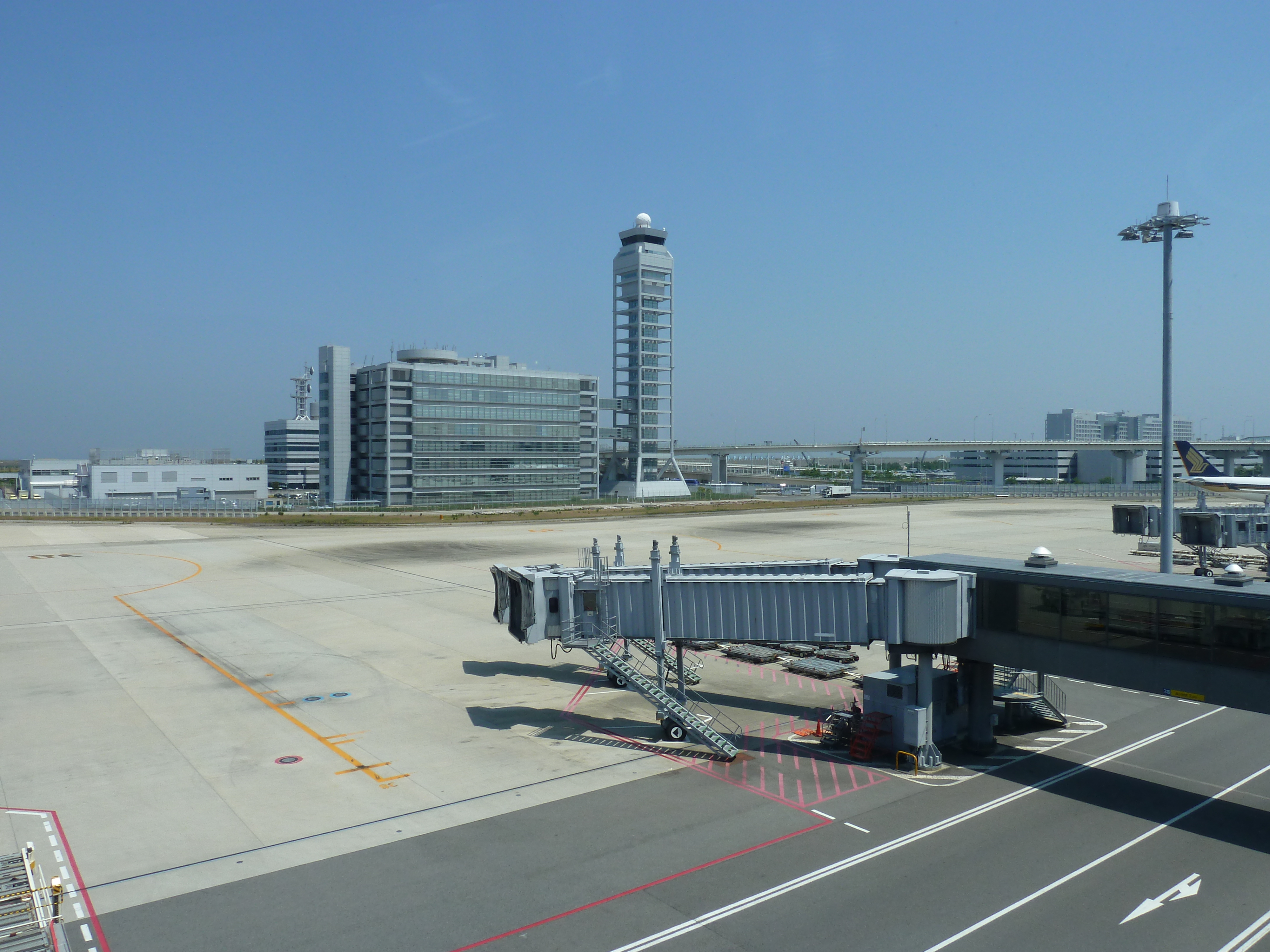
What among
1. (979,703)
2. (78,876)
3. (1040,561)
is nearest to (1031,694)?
(979,703)

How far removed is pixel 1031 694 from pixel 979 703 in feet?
14.3

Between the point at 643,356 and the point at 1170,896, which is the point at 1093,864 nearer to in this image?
the point at 1170,896

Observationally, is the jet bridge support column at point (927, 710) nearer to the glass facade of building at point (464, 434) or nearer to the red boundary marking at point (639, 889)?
the red boundary marking at point (639, 889)

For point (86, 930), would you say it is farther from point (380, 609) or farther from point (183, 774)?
point (380, 609)

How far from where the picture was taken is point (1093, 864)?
19875mm

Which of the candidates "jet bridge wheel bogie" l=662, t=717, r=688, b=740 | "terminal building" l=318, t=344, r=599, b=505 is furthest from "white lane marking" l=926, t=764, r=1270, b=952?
"terminal building" l=318, t=344, r=599, b=505

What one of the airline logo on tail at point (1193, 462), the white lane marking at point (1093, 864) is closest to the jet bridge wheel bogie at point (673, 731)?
the white lane marking at point (1093, 864)

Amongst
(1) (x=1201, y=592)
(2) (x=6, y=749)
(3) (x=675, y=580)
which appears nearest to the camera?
(1) (x=1201, y=592)

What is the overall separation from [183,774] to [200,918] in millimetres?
9766

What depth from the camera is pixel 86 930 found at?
17.0 meters

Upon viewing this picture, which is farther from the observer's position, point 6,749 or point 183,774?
point 6,749

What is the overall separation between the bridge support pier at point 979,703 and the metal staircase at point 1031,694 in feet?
1.38

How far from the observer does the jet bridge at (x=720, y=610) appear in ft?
88.7

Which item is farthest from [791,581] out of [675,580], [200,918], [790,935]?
[200,918]
